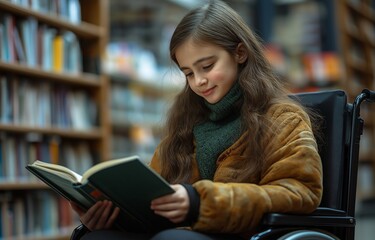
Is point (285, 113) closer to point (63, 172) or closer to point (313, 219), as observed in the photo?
point (313, 219)

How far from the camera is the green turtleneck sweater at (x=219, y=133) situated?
147cm

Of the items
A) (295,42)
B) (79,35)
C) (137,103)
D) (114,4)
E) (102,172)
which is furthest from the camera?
(295,42)

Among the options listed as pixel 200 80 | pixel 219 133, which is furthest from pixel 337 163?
pixel 200 80

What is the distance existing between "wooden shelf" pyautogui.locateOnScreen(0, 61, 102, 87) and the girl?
145cm

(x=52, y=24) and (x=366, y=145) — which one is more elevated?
(x=52, y=24)

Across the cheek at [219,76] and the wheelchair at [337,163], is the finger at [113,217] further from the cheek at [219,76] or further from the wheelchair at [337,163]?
the cheek at [219,76]

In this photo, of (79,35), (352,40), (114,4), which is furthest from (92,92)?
(352,40)

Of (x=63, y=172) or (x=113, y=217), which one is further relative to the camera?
(x=113, y=217)

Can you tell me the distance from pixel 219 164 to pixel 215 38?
34cm

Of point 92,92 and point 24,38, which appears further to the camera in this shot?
point 92,92

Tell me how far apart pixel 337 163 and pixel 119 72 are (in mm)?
2825

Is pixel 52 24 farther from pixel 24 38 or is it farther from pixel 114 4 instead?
pixel 114 4

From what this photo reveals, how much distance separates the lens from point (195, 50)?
1438 millimetres

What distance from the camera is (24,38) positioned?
2953mm
